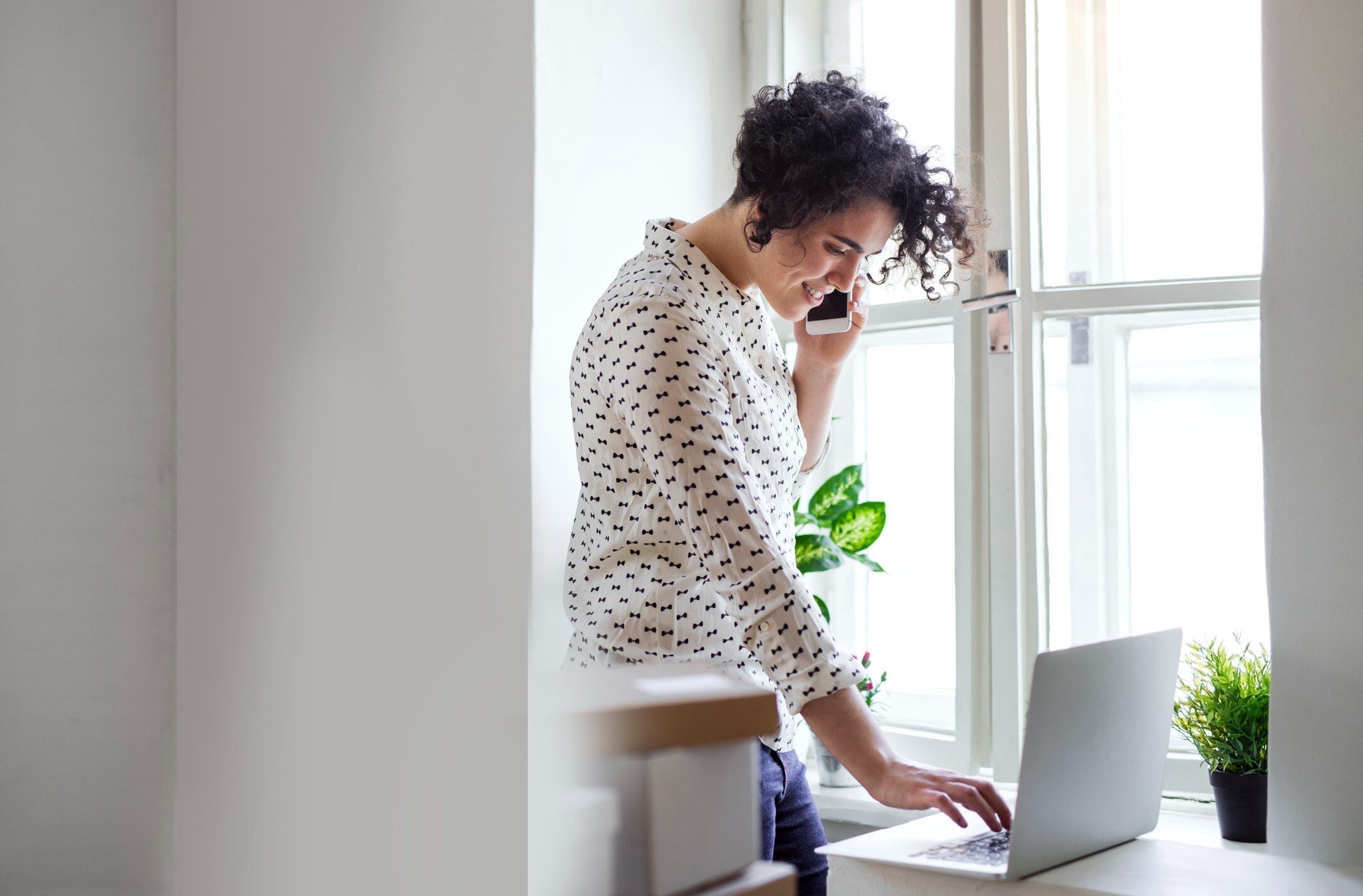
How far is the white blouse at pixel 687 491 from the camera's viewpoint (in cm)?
64

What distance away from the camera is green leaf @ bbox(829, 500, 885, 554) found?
1.33 meters

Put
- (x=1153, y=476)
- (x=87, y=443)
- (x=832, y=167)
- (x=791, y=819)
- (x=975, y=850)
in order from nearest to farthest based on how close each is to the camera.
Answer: (x=87, y=443) < (x=975, y=850) < (x=832, y=167) < (x=791, y=819) < (x=1153, y=476)

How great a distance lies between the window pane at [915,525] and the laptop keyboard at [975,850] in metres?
0.68

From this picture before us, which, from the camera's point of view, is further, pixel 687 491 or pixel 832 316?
pixel 832 316

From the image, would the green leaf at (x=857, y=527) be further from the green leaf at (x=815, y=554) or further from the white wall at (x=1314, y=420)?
the white wall at (x=1314, y=420)

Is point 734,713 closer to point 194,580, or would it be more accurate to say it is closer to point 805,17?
point 194,580

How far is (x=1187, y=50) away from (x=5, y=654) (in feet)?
4.35

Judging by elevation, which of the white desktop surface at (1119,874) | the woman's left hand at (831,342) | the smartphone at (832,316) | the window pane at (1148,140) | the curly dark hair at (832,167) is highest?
the window pane at (1148,140)

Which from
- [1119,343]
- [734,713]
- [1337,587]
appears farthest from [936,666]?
[734,713]

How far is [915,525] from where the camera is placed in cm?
141

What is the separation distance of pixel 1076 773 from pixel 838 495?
28.0 inches

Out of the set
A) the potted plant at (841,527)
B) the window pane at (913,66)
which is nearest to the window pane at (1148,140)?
the window pane at (913,66)

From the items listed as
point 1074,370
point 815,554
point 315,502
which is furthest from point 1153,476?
point 315,502

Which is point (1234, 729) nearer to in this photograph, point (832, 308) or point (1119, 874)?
point (1119, 874)
